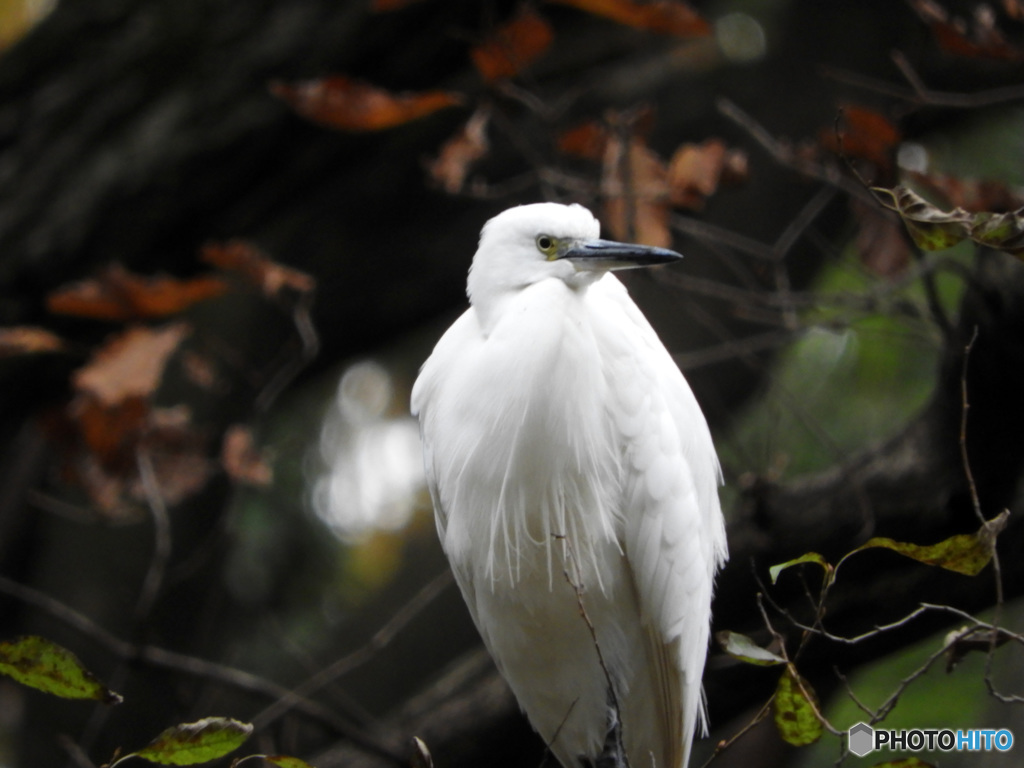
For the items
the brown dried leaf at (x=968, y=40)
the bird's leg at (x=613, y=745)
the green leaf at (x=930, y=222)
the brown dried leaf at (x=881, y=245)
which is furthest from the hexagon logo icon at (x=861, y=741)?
the brown dried leaf at (x=968, y=40)

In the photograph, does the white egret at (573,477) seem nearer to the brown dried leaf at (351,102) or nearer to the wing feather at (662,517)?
the wing feather at (662,517)

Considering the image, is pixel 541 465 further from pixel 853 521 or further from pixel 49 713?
pixel 49 713

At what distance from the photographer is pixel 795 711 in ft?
4.24

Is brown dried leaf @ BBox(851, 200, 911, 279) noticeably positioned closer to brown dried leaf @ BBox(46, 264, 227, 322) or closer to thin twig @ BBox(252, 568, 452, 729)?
thin twig @ BBox(252, 568, 452, 729)

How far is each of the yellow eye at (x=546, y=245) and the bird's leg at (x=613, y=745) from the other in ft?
2.85

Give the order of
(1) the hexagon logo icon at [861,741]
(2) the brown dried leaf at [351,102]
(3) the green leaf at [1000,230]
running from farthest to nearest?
(2) the brown dried leaf at [351,102] → (1) the hexagon logo icon at [861,741] → (3) the green leaf at [1000,230]

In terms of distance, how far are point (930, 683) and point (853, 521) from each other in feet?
6.01

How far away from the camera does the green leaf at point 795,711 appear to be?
1.27 metres

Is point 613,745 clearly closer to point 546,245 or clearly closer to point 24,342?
point 546,245

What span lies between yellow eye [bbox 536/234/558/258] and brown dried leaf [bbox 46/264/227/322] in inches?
41.7

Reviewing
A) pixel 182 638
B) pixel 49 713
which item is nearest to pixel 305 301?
pixel 182 638

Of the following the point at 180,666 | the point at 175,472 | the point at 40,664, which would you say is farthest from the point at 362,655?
the point at 40,664

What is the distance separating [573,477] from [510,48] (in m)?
1.15

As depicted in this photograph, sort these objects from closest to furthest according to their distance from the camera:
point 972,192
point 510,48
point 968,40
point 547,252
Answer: point 547,252
point 968,40
point 972,192
point 510,48
